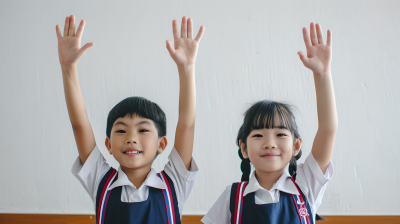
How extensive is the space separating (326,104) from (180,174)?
0.41 meters

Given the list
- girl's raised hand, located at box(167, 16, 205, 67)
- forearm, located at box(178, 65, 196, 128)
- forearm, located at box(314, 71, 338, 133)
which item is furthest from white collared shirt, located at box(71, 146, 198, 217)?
forearm, located at box(314, 71, 338, 133)

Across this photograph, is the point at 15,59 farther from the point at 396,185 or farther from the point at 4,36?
the point at 396,185

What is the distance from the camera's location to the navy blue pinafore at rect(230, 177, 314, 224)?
29.5 inches

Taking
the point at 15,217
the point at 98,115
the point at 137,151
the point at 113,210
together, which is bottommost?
the point at 15,217

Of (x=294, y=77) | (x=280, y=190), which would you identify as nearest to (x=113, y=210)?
(x=280, y=190)

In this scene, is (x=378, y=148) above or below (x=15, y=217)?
above

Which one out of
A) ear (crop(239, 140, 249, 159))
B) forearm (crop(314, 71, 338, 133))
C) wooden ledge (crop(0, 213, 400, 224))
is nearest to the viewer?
forearm (crop(314, 71, 338, 133))

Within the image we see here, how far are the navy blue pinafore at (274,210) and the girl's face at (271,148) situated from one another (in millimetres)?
79

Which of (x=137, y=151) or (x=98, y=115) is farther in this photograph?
(x=98, y=115)

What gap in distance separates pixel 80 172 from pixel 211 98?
23.1 inches

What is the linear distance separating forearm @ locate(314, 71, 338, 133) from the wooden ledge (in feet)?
1.95

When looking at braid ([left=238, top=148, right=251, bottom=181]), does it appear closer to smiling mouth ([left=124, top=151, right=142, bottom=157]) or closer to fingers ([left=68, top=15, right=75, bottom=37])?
smiling mouth ([left=124, top=151, right=142, bottom=157])

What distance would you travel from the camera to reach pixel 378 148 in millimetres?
1199

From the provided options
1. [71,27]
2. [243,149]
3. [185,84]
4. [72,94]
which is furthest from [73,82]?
[243,149]
